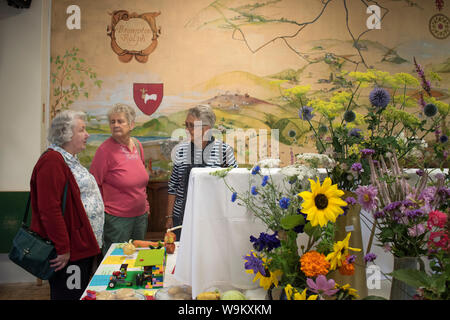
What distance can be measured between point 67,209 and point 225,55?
10.5 feet

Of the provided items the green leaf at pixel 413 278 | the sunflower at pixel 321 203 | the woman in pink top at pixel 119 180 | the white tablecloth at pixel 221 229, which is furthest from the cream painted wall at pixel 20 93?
the green leaf at pixel 413 278

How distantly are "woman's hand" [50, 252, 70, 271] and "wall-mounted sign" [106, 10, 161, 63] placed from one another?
3.11 meters

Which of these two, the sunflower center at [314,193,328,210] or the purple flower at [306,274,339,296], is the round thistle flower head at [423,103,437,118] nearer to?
the sunflower center at [314,193,328,210]

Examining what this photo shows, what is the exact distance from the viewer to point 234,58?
189 inches

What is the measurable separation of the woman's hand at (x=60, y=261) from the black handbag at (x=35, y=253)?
0.07 ft

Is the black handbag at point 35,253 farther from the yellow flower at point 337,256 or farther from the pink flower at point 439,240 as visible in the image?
the pink flower at point 439,240

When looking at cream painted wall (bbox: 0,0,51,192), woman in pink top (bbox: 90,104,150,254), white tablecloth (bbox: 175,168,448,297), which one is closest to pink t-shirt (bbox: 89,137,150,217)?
woman in pink top (bbox: 90,104,150,254)

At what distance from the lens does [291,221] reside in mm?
1006

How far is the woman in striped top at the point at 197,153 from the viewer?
265 cm

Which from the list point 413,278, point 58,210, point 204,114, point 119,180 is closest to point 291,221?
point 413,278

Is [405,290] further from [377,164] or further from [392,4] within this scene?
[392,4]

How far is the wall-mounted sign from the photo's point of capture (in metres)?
4.66

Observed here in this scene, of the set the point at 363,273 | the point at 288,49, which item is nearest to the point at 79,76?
the point at 288,49

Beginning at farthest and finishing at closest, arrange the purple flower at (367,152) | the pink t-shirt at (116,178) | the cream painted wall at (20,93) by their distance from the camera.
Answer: the cream painted wall at (20,93)
the pink t-shirt at (116,178)
the purple flower at (367,152)
